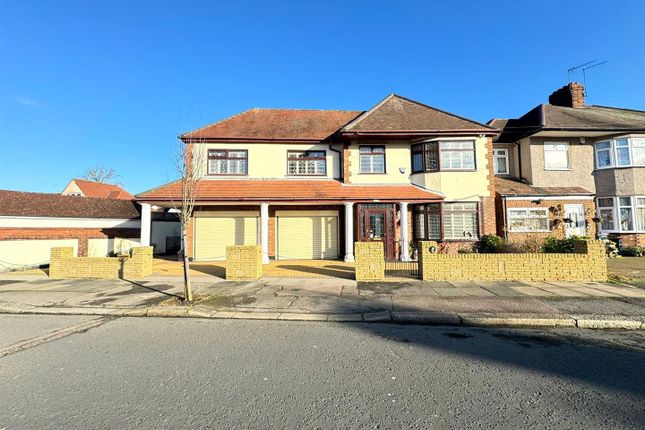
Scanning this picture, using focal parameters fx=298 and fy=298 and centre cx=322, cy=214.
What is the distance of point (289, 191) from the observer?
1387 centimetres

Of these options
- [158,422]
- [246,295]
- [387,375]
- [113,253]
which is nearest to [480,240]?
[246,295]

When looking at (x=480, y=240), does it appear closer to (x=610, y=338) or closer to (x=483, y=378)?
(x=610, y=338)

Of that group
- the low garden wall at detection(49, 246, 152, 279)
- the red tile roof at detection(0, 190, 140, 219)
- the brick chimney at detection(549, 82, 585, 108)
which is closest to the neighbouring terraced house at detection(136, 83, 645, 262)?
the brick chimney at detection(549, 82, 585, 108)

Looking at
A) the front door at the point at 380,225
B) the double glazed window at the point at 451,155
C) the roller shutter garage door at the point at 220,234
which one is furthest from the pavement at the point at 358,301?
the double glazed window at the point at 451,155

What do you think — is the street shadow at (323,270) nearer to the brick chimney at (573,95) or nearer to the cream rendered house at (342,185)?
the cream rendered house at (342,185)

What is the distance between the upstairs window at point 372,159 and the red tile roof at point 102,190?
31.5 metres

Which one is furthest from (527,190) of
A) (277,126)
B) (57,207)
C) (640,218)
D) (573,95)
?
(57,207)

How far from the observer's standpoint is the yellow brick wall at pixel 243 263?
982 cm

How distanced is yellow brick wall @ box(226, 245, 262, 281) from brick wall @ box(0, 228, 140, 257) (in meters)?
11.6

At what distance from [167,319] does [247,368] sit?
10.5 ft

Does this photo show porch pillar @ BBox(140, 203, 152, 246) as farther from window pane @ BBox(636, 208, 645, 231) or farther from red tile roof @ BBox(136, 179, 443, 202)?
window pane @ BBox(636, 208, 645, 231)

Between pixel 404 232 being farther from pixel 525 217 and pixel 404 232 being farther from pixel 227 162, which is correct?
pixel 227 162

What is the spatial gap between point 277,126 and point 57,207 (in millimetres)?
12801

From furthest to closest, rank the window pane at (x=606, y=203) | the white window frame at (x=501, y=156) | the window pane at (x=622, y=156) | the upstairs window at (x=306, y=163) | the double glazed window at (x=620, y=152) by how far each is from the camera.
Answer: the white window frame at (x=501, y=156)
the upstairs window at (x=306, y=163)
the window pane at (x=606, y=203)
the window pane at (x=622, y=156)
the double glazed window at (x=620, y=152)
